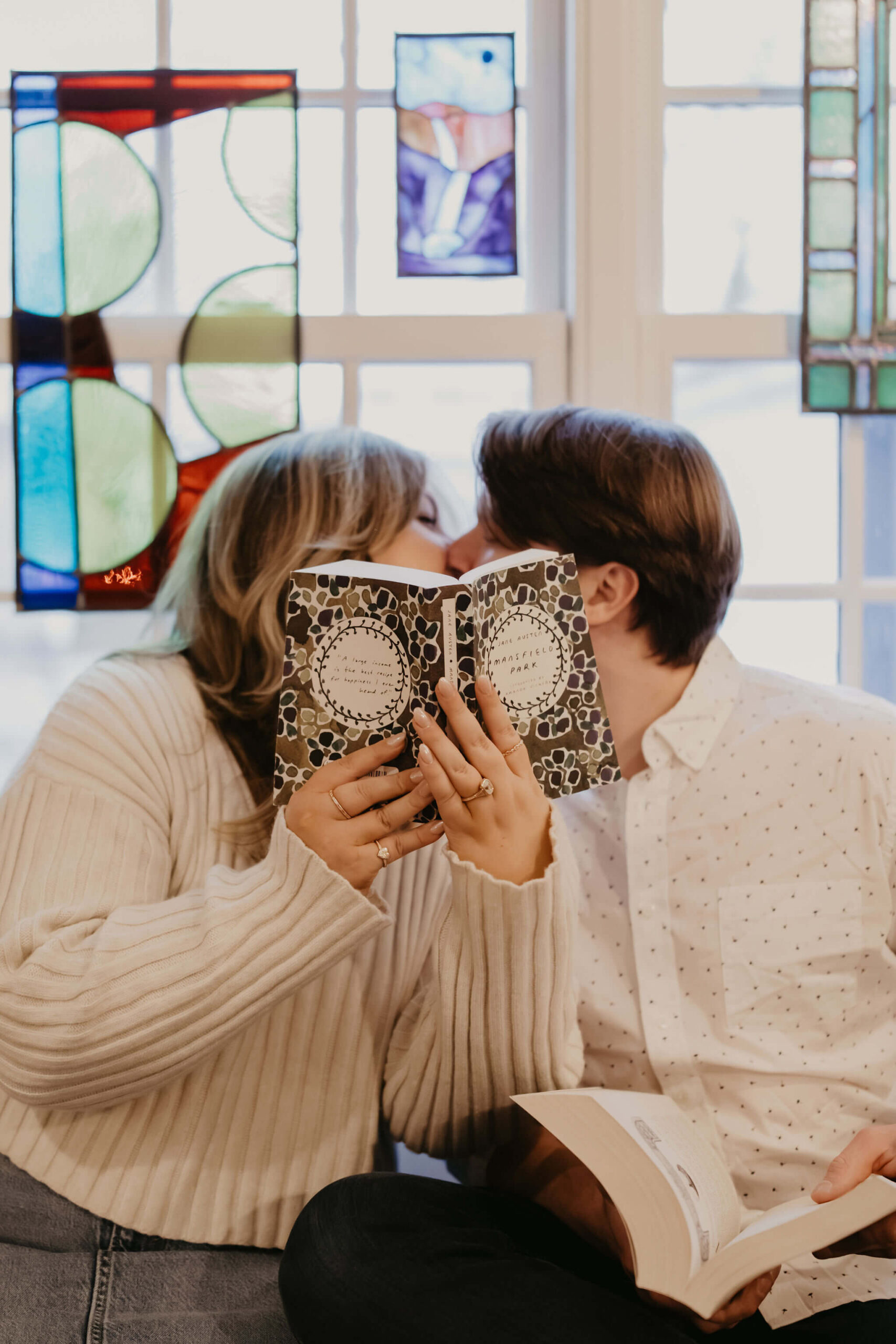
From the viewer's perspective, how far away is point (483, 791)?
92cm

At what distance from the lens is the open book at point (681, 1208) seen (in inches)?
31.6

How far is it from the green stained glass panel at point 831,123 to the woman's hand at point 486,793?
3.91 ft

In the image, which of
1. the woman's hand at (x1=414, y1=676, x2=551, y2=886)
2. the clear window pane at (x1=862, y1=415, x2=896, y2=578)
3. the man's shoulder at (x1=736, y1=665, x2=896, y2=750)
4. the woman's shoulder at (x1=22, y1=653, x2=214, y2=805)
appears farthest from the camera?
the clear window pane at (x1=862, y1=415, x2=896, y2=578)

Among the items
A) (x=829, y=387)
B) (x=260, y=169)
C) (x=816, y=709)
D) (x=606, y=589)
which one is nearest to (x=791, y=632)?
(x=829, y=387)

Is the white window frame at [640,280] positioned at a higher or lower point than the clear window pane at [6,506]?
higher

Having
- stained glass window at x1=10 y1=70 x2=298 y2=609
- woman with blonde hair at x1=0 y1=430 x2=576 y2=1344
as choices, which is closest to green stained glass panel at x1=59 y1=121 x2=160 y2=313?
stained glass window at x1=10 y1=70 x2=298 y2=609

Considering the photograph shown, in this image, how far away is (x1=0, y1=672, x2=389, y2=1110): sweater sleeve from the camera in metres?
0.96

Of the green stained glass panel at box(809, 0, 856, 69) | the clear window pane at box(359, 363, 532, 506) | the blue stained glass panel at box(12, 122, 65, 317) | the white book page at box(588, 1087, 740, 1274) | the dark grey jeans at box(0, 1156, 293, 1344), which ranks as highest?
the green stained glass panel at box(809, 0, 856, 69)

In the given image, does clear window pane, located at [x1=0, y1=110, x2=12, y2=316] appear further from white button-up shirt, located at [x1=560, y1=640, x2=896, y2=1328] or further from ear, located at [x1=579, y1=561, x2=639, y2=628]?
white button-up shirt, located at [x1=560, y1=640, x2=896, y2=1328]

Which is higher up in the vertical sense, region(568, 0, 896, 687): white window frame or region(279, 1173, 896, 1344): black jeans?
region(568, 0, 896, 687): white window frame

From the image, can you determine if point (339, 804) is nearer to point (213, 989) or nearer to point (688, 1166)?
point (213, 989)

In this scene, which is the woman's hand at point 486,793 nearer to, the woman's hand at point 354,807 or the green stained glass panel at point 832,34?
the woman's hand at point 354,807

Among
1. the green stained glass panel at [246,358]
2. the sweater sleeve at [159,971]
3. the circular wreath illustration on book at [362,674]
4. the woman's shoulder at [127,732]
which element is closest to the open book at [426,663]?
the circular wreath illustration on book at [362,674]

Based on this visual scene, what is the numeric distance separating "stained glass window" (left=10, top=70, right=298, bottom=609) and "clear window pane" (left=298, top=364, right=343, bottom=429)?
0.18ft
